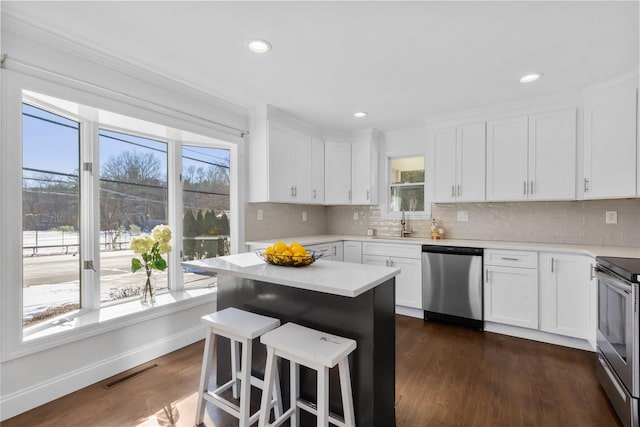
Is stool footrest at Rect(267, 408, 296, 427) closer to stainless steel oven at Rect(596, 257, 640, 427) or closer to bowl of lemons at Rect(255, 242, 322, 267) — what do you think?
bowl of lemons at Rect(255, 242, 322, 267)

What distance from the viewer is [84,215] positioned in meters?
2.44

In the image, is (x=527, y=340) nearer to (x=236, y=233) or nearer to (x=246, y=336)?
(x=246, y=336)

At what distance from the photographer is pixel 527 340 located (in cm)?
299

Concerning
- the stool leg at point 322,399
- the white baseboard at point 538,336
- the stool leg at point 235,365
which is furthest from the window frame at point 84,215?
the white baseboard at point 538,336

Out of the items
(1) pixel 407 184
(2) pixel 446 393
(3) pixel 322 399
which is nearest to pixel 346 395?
(3) pixel 322 399

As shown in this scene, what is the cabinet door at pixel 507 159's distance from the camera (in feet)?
10.6

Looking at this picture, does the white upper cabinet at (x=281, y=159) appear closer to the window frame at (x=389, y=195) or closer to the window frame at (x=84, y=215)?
the window frame at (x=84, y=215)

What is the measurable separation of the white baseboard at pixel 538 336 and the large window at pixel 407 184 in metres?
1.66

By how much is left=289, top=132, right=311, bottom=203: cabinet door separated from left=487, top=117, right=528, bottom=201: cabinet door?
213cm

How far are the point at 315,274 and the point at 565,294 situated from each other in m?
2.56

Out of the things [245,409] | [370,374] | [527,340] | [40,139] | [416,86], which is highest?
[416,86]

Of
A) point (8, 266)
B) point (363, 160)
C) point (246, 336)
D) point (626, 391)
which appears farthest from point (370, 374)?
point (363, 160)

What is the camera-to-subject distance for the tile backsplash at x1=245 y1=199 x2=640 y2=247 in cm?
302

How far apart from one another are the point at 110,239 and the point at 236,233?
1.17 meters
